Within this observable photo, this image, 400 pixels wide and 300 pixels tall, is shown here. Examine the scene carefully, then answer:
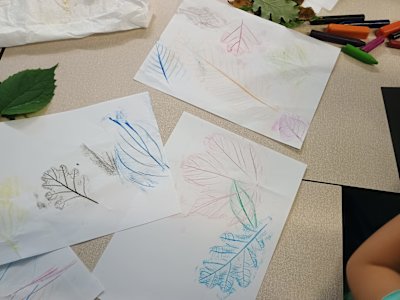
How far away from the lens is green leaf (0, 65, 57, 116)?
0.64 m

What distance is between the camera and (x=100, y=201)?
0.59 meters

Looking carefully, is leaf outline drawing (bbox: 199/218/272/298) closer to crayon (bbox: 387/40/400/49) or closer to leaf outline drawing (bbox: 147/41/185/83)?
leaf outline drawing (bbox: 147/41/185/83)

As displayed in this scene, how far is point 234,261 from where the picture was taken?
0.57 m

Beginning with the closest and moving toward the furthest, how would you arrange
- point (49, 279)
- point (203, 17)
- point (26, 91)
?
point (49, 279)
point (26, 91)
point (203, 17)

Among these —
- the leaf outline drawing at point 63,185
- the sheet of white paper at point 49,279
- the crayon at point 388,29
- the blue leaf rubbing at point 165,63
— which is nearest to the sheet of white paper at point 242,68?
the blue leaf rubbing at point 165,63

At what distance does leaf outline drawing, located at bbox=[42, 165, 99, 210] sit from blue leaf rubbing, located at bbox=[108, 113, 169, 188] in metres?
0.06

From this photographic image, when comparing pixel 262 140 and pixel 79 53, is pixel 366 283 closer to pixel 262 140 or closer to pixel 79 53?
pixel 262 140

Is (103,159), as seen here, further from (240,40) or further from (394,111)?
(394,111)

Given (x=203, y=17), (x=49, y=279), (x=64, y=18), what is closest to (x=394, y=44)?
(x=203, y=17)

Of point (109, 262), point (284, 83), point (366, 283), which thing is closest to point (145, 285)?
point (109, 262)

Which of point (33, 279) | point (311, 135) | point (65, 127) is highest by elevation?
point (311, 135)

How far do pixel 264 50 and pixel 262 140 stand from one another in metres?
0.19

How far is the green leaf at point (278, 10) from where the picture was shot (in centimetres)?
78

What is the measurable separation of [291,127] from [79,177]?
36 cm
